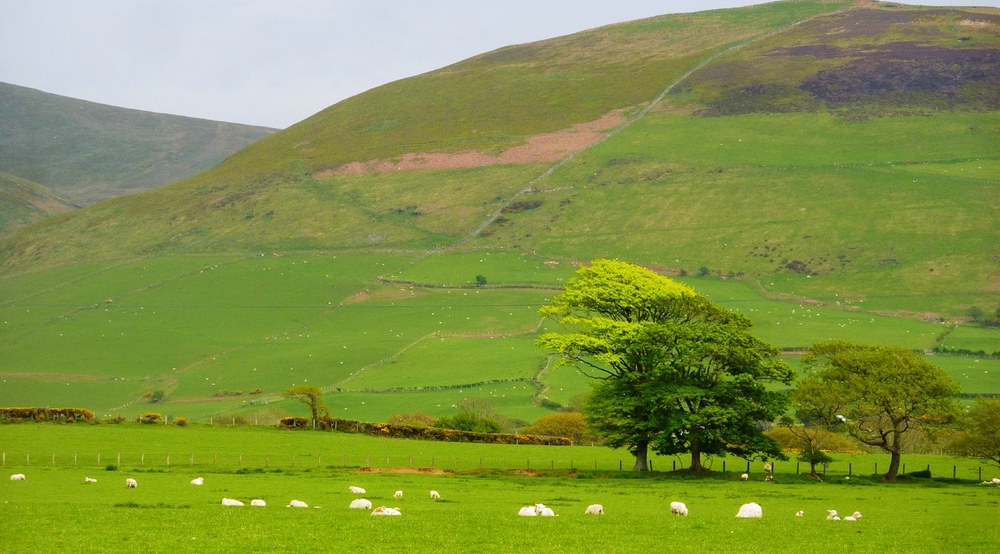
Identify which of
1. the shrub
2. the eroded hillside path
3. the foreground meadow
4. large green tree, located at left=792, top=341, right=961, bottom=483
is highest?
the eroded hillside path

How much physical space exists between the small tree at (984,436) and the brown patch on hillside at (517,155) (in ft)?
402

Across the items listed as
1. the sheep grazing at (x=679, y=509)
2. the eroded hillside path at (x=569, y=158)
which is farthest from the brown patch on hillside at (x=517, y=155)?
the sheep grazing at (x=679, y=509)

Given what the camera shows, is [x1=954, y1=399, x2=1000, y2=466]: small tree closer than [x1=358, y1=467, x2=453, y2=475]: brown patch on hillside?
Yes

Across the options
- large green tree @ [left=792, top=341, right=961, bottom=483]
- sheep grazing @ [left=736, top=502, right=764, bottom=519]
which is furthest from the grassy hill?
sheep grazing @ [left=736, top=502, right=764, bottom=519]

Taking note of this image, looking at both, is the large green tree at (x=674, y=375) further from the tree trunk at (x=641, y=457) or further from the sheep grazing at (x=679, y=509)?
the sheep grazing at (x=679, y=509)

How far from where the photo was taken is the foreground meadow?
84.7ft

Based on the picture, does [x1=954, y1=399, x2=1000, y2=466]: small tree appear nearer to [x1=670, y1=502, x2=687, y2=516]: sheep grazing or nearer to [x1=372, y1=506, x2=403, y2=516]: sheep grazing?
[x1=670, y1=502, x2=687, y2=516]: sheep grazing

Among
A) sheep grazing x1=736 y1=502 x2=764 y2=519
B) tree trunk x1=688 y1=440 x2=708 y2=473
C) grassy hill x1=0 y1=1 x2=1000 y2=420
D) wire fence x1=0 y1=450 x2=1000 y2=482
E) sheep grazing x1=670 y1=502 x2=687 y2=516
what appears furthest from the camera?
grassy hill x1=0 y1=1 x2=1000 y2=420

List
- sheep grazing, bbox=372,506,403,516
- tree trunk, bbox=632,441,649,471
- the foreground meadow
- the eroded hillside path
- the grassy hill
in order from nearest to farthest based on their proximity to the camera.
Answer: the foreground meadow → sheep grazing, bbox=372,506,403,516 → tree trunk, bbox=632,441,649,471 → the grassy hill → the eroded hillside path

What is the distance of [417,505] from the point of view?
35.8 metres

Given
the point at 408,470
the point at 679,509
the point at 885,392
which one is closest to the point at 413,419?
the point at 408,470

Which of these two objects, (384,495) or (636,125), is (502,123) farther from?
(384,495)

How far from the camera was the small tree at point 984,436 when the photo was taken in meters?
49.9

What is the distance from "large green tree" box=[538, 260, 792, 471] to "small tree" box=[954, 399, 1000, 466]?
8916 mm
